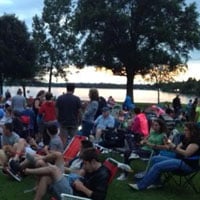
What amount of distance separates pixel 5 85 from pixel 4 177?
4753cm

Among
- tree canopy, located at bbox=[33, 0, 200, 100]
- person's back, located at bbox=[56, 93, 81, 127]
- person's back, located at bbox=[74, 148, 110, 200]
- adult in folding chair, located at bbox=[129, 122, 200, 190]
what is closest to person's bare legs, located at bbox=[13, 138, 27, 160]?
person's back, located at bbox=[56, 93, 81, 127]

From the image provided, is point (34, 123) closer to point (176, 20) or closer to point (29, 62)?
point (176, 20)

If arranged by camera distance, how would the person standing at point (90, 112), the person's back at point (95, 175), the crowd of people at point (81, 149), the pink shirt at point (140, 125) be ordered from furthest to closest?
the person standing at point (90, 112) < the pink shirt at point (140, 125) < the crowd of people at point (81, 149) < the person's back at point (95, 175)

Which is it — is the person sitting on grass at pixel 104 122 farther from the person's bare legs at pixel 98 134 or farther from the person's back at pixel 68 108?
the person's back at pixel 68 108

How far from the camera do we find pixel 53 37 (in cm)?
5984

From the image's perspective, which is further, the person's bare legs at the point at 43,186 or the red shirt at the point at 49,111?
the red shirt at the point at 49,111

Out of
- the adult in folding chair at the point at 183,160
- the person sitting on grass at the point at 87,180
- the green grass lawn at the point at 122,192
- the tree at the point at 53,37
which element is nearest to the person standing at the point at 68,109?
the green grass lawn at the point at 122,192

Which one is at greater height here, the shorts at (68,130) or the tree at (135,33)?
the tree at (135,33)

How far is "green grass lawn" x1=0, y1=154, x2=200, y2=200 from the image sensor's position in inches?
330

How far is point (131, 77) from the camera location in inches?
1670

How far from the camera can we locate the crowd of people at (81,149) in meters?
6.74

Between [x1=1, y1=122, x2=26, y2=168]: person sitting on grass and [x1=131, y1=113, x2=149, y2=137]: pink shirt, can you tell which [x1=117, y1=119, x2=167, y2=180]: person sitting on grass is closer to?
[x1=131, y1=113, x2=149, y2=137]: pink shirt

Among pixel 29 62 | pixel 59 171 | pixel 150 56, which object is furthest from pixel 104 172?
pixel 29 62

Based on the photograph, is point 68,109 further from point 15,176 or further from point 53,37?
point 53,37
